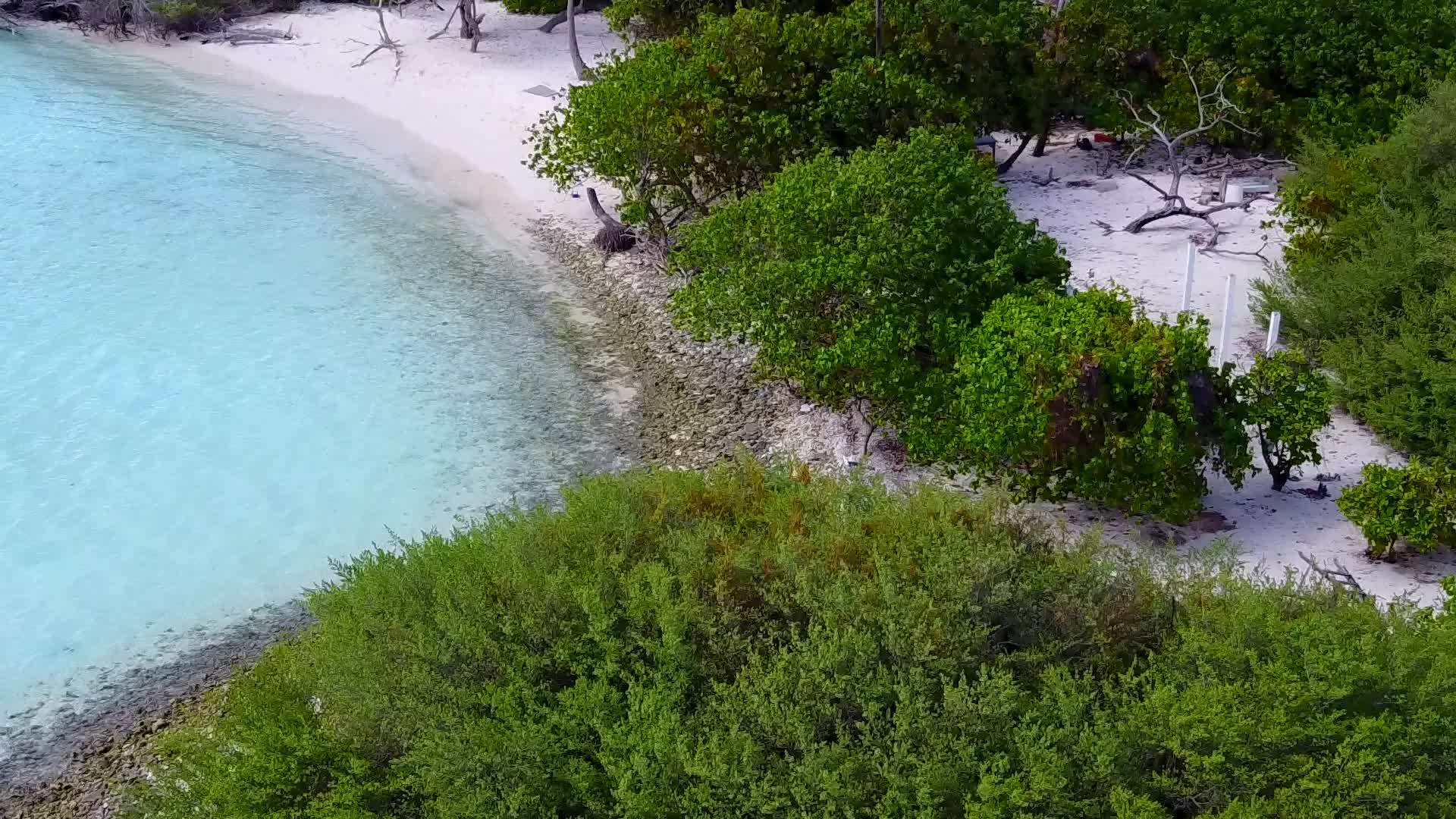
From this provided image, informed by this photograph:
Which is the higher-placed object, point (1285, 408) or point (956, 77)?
point (956, 77)

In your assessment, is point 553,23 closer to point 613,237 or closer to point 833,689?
point 613,237

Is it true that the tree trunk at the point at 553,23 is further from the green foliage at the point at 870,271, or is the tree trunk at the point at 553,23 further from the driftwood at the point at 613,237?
the green foliage at the point at 870,271

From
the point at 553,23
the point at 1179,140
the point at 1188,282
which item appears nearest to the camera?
the point at 1188,282

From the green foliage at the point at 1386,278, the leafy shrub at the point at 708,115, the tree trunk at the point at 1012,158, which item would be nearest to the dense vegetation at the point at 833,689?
the green foliage at the point at 1386,278

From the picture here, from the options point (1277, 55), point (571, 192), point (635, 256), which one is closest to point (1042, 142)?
point (1277, 55)

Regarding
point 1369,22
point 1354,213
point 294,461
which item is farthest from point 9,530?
point 1369,22

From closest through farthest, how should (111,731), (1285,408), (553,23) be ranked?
(111,731) → (1285,408) → (553,23)

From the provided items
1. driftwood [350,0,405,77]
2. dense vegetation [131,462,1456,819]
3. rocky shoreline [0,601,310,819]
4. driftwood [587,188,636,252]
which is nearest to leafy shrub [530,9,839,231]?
driftwood [587,188,636,252]
